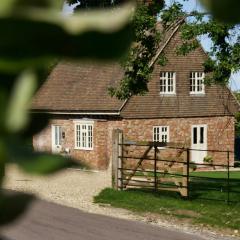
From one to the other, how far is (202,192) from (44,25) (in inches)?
886

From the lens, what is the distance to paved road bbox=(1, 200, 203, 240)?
15.5 meters

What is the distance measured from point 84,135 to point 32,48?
115 feet

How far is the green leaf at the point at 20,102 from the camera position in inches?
14.8

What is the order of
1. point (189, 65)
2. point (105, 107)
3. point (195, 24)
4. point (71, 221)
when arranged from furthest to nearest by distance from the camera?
1. point (189, 65)
2. point (105, 107)
3. point (195, 24)
4. point (71, 221)

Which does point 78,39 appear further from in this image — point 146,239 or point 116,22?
point 146,239

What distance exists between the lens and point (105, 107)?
3353 cm

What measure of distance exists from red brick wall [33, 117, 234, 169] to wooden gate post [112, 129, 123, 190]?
8.96 metres

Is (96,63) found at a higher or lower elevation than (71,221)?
higher

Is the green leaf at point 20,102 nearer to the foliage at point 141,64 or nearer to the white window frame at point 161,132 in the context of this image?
the foliage at point 141,64

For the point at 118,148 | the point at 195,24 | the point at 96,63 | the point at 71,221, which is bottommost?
the point at 71,221

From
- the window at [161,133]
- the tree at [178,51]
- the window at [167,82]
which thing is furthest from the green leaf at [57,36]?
the window at [167,82]

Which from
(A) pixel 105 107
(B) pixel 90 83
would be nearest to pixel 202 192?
(A) pixel 105 107

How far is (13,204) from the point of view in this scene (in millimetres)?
405

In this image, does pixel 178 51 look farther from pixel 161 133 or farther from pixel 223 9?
pixel 223 9
